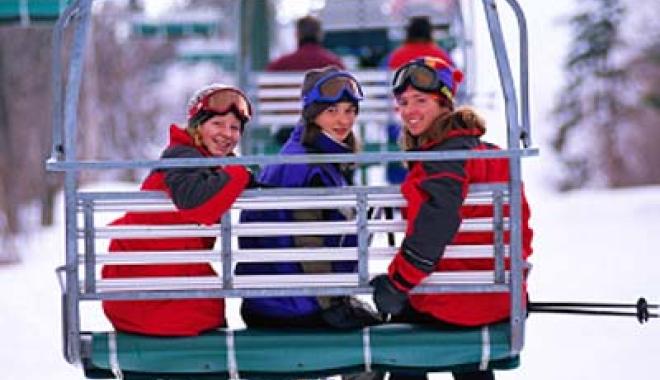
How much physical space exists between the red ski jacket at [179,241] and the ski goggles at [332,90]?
17.1 inches

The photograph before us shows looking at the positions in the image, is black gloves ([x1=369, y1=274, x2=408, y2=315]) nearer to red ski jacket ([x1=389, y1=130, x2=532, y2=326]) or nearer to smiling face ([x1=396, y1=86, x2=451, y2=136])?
red ski jacket ([x1=389, y1=130, x2=532, y2=326])

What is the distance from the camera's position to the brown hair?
210 inches

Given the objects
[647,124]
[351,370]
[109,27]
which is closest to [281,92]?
[351,370]

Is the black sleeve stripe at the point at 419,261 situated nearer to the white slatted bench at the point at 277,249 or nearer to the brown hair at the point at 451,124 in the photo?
the white slatted bench at the point at 277,249

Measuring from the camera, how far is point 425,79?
5480mm

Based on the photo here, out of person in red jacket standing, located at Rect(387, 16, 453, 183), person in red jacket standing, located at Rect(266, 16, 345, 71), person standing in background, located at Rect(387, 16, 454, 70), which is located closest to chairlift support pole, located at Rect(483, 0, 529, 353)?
person in red jacket standing, located at Rect(387, 16, 453, 183)

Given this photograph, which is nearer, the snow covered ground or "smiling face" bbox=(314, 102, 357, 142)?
"smiling face" bbox=(314, 102, 357, 142)

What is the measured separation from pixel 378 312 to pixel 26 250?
14347 mm

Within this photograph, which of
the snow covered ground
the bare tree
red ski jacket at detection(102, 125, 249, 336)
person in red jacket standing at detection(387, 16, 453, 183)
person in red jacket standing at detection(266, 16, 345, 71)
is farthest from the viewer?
the bare tree

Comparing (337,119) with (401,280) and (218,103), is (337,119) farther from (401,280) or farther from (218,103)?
(401,280)

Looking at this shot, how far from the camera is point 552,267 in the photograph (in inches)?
552

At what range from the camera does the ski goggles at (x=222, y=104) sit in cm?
555

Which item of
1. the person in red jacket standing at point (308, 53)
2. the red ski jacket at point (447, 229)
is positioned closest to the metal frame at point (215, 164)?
the red ski jacket at point (447, 229)

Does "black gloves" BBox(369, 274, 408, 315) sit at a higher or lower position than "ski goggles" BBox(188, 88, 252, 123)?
lower
